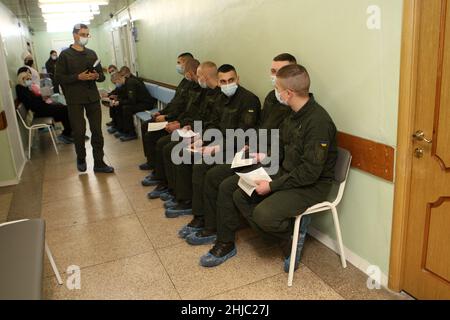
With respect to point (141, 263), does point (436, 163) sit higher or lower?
higher

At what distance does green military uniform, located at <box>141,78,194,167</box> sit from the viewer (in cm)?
409

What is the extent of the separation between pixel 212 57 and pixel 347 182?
2.34 meters

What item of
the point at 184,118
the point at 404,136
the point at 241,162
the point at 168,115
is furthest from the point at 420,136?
the point at 168,115

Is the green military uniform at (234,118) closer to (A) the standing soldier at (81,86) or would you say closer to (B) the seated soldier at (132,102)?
(A) the standing soldier at (81,86)

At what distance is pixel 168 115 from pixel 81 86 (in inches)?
41.4

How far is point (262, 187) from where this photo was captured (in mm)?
2234

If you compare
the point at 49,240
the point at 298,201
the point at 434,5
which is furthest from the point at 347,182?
the point at 49,240

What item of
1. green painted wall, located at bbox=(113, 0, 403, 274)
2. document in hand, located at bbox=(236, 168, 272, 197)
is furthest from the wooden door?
document in hand, located at bbox=(236, 168, 272, 197)

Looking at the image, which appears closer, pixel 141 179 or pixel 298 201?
pixel 298 201

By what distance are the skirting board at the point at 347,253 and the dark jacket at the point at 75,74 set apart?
3.03 m

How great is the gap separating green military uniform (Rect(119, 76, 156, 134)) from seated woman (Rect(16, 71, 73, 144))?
3.27 ft

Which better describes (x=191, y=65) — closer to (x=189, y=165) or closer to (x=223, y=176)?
(x=189, y=165)
